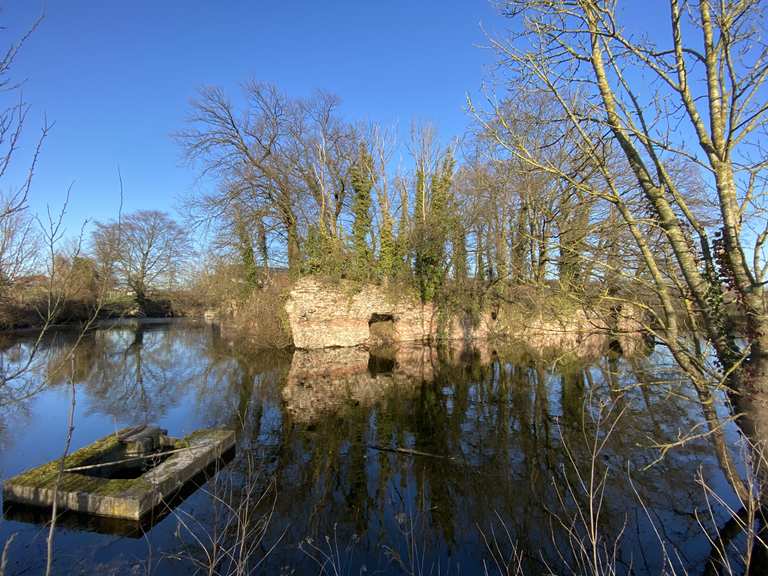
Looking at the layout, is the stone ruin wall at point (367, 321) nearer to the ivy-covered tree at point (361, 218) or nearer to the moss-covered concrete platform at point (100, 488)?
the ivy-covered tree at point (361, 218)

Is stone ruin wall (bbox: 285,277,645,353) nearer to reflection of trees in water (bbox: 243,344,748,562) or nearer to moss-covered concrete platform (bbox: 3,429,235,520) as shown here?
reflection of trees in water (bbox: 243,344,748,562)

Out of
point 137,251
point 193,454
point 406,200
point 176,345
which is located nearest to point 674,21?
point 193,454

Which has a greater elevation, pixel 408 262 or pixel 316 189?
pixel 316 189

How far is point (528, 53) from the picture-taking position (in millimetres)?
3996

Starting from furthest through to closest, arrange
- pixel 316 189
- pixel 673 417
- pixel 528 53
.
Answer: pixel 316 189, pixel 673 417, pixel 528 53

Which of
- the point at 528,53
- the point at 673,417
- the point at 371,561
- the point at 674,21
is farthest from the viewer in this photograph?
the point at 673,417

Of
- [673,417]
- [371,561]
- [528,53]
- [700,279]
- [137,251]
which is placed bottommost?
[371,561]

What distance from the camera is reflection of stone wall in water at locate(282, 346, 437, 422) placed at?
10172 mm

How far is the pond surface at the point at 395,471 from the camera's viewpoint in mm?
4293

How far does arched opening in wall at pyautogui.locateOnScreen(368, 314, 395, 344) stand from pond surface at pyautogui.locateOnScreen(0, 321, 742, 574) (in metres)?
8.14

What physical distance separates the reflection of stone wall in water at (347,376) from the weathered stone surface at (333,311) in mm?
742

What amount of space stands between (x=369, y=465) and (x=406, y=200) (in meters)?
19.2

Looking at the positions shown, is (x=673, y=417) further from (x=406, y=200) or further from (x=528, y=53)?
(x=406, y=200)

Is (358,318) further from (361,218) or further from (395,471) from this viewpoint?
(395,471)
